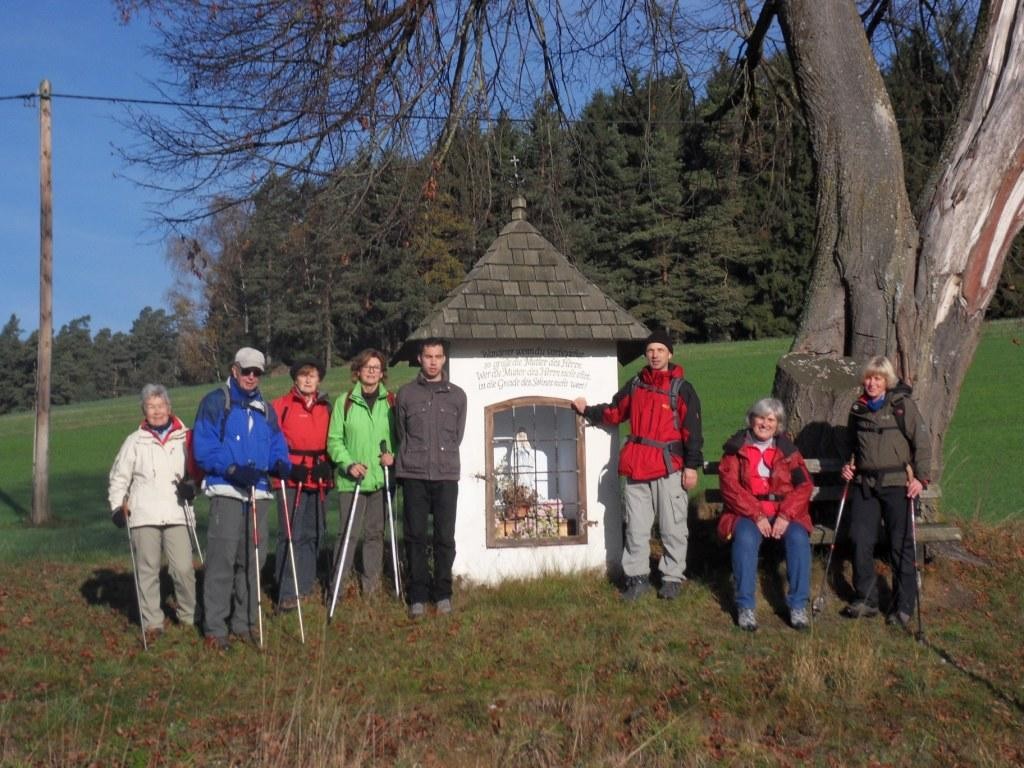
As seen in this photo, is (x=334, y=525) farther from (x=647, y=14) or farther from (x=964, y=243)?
(x=964, y=243)

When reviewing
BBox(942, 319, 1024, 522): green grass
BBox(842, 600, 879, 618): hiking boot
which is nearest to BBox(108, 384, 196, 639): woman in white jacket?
BBox(842, 600, 879, 618): hiking boot

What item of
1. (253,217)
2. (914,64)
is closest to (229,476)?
(253,217)

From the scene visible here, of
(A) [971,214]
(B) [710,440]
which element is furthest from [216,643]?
(B) [710,440]

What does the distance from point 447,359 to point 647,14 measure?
3655 mm

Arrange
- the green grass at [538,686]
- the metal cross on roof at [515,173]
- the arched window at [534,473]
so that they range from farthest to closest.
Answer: the metal cross on roof at [515,173] < the arched window at [534,473] < the green grass at [538,686]

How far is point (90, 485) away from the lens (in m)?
23.6

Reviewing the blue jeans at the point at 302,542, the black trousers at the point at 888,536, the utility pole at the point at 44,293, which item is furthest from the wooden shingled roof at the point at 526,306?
the utility pole at the point at 44,293

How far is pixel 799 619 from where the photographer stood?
7.00 m

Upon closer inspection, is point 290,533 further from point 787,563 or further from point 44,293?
point 44,293

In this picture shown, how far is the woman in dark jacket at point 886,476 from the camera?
23.3ft

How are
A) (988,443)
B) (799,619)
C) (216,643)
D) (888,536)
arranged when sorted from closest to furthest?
(216,643) → (799,619) → (888,536) → (988,443)

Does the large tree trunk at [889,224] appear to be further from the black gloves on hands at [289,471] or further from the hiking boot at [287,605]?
the hiking boot at [287,605]

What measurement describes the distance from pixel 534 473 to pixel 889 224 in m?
3.11

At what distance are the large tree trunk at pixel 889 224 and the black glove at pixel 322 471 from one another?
10.6 feet
